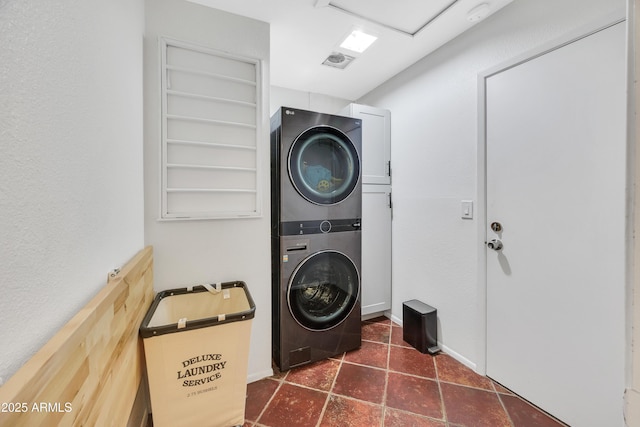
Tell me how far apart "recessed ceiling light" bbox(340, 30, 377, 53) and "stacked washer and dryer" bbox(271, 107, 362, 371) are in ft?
1.93

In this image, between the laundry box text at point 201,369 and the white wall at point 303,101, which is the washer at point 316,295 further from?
the white wall at point 303,101

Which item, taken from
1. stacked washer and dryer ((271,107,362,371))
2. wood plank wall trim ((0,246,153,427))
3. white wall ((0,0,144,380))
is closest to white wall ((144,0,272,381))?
stacked washer and dryer ((271,107,362,371))

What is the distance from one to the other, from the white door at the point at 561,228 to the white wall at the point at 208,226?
61.5 inches

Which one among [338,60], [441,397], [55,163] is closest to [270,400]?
[441,397]

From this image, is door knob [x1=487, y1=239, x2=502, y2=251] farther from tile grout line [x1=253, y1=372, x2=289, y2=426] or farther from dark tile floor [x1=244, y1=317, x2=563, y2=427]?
tile grout line [x1=253, y1=372, x2=289, y2=426]

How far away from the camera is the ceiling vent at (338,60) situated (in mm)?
2176

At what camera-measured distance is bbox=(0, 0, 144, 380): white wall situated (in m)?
0.44

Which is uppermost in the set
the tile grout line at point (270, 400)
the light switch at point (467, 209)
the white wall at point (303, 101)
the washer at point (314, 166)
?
the white wall at point (303, 101)

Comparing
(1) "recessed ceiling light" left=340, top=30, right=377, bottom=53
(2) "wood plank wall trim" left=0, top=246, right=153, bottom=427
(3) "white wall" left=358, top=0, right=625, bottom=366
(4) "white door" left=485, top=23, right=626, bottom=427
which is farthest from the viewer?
(1) "recessed ceiling light" left=340, top=30, right=377, bottom=53

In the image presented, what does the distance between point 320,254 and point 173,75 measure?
1516mm

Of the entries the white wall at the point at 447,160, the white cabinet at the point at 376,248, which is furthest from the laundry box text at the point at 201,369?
the white wall at the point at 447,160

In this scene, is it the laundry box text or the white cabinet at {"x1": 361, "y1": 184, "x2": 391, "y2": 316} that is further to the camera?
the white cabinet at {"x1": 361, "y1": 184, "x2": 391, "y2": 316}

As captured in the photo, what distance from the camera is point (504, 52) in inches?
63.9

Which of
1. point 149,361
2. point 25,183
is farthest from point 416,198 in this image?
→ point 25,183
